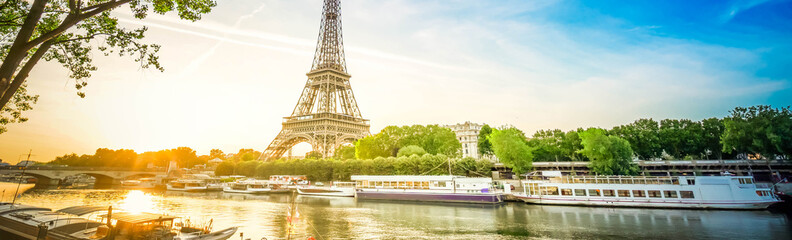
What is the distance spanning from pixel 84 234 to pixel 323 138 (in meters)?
57.0

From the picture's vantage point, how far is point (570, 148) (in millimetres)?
55375

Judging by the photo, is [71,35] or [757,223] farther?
[757,223]

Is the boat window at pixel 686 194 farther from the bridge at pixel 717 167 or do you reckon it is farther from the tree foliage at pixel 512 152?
the tree foliage at pixel 512 152

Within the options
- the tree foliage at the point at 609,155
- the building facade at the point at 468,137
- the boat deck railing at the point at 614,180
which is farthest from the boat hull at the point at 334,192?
the building facade at the point at 468,137

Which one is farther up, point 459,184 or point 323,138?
point 323,138

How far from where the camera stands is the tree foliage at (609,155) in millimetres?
40125

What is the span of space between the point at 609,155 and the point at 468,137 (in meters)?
61.2

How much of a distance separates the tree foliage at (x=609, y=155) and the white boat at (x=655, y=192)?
5105 mm

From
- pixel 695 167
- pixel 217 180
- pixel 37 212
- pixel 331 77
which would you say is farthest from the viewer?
pixel 331 77

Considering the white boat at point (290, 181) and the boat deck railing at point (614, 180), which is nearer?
the boat deck railing at point (614, 180)

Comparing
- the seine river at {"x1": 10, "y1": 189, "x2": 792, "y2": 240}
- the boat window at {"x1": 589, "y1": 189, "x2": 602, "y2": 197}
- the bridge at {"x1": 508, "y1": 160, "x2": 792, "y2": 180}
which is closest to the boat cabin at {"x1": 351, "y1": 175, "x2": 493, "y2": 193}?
the seine river at {"x1": 10, "y1": 189, "x2": 792, "y2": 240}

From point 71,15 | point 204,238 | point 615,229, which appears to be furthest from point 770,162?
point 71,15

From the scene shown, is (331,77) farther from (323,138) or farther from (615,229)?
(615,229)

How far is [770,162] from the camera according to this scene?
134ft
